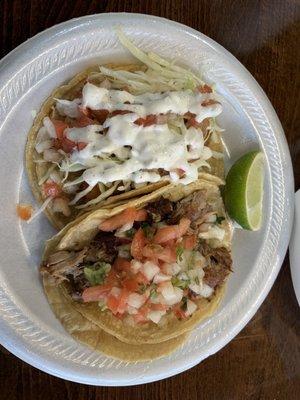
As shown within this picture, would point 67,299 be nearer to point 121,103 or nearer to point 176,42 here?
point 121,103

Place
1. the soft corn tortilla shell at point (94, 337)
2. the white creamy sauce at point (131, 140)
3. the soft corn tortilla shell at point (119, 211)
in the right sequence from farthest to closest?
the soft corn tortilla shell at point (94, 337), the soft corn tortilla shell at point (119, 211), the white creamy sauce at point (131, 140)

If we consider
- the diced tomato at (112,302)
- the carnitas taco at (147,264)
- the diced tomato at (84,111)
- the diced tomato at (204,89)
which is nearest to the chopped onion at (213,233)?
the carnitas taco at (147,264)

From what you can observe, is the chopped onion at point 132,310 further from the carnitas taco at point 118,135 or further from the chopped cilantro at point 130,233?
the carnitas taco at point 118,135

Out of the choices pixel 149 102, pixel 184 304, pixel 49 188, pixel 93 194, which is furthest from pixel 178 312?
pixel 149 102

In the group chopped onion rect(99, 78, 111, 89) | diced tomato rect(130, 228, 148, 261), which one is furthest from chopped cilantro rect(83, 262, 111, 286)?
chopped onion rect(99, 78, 111, 89)

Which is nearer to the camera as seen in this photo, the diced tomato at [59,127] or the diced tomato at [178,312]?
the diced tomato at [59,127]


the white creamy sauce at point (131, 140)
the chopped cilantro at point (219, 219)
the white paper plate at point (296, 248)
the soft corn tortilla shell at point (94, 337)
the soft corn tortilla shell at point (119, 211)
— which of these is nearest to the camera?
the white creamy sauce at point (131, 140)

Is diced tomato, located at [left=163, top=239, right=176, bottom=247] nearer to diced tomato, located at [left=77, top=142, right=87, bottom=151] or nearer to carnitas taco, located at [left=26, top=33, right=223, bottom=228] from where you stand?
carnitas taco, located at [left=26, top=33, right=223, bottom=228]
